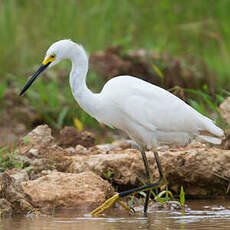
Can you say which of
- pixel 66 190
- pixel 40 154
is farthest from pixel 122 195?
pixel 40 154

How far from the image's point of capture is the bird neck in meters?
5.41

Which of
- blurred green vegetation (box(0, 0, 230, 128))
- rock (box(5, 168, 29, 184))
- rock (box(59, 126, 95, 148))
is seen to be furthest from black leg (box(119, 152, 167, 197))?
blurred green vegetation (box(0, 0, 230, 128))

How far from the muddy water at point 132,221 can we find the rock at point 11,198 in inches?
6.0

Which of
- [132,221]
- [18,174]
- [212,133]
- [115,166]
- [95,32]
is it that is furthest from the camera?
[95,32]

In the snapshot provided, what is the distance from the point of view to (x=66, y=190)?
5.52 m

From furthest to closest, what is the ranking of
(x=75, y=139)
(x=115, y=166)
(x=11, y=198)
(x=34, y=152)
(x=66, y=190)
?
(x=75, y=139), (x=34, y=152), (x=115, y=166), (x=66, y=190), (x=11, y=198)

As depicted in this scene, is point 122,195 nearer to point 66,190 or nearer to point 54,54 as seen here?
point 66,190

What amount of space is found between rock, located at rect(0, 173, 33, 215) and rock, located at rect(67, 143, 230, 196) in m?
1.10

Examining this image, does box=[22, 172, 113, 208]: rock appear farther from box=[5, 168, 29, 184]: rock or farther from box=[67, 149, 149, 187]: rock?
box=[67, 149, 149, 187]: rock

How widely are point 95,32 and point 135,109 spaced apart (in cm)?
658

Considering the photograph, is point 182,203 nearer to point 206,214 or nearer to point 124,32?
point 206,214

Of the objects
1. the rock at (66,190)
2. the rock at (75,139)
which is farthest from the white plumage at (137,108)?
the rock at (75,139)

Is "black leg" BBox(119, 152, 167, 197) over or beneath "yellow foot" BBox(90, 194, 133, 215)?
over

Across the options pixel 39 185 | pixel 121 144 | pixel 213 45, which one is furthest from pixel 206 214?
pixel 213 45
